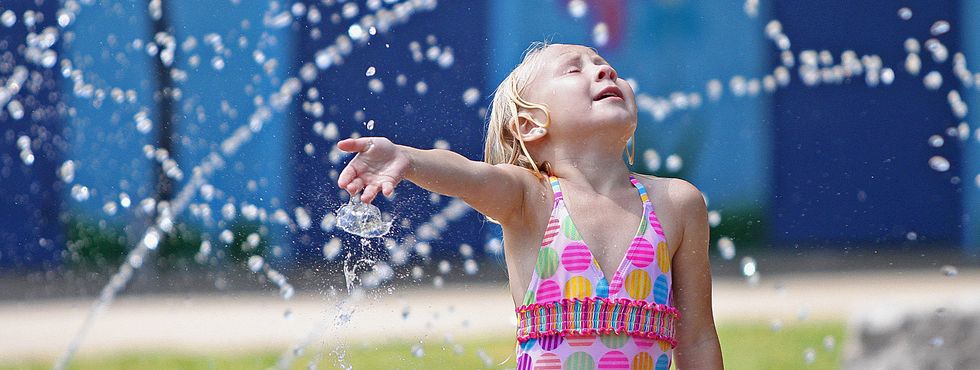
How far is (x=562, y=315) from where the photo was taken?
2.12m

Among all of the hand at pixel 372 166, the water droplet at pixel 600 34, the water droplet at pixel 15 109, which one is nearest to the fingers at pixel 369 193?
the hand at pixel 372 166

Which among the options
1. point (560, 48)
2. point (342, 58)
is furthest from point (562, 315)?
point (342, 58)

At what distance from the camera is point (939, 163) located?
753 cm

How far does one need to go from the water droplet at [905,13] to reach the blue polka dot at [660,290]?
204 inches

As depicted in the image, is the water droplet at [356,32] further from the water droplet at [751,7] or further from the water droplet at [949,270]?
the water droplet at [949,270]

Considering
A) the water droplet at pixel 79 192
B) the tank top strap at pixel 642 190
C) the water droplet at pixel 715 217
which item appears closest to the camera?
the tank top strap at pixel 642 190

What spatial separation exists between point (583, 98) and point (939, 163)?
→ 19.0 ft

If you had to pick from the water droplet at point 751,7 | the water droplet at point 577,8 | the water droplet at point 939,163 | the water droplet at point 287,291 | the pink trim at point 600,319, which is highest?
the water droplet at point 751,7

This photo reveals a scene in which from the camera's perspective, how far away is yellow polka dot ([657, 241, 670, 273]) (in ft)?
7.09

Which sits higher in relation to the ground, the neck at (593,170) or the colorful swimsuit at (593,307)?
the neck at (593,170)

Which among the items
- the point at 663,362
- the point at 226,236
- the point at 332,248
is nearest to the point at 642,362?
the point at 663,362

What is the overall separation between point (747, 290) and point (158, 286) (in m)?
2.89

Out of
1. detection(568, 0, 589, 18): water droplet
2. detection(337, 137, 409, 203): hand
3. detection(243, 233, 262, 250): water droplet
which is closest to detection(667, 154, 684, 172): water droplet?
detection(568, 0, 589, 18): water droplet

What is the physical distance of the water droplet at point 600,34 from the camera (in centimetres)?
668
